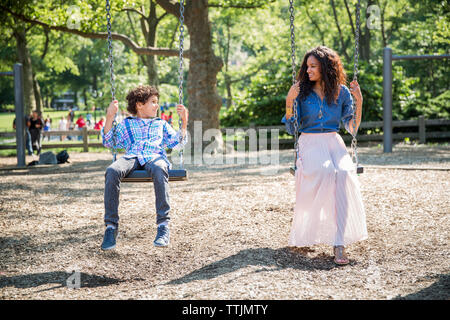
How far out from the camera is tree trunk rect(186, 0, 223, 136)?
13086 millimetres

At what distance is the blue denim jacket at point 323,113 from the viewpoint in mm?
4469

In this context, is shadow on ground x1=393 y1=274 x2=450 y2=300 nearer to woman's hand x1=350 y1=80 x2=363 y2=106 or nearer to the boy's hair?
woman's hand x1=350 y1=80 x2=363 y2=106

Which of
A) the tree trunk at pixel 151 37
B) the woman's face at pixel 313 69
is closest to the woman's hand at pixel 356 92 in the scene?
the woman's face at pixel 313 69

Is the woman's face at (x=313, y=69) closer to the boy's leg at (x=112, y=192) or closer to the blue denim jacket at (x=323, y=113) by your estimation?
the blue denim jacket at (x=323, y=113)

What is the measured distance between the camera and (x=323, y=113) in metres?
4.47

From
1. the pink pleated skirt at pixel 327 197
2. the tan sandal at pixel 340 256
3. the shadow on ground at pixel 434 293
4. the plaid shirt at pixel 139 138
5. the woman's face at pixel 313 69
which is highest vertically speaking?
the woman's face at pixel 313 69

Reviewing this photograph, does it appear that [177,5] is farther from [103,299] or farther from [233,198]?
[103,299]

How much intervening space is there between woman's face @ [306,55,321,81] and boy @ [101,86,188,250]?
1.14 meters

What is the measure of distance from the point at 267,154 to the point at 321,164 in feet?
32.9

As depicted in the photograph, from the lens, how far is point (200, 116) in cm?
1327

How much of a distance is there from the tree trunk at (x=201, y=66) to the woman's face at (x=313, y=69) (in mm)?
8785

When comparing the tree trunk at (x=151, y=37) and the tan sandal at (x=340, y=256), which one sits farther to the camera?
the tree trunk at (x=151, y=37)

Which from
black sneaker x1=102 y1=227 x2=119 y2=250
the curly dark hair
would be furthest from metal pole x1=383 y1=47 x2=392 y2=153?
black sneaker x1=102 y1=227 x2=119 y2=250

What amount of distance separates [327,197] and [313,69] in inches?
41.8
